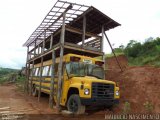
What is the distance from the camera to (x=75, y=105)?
9.55 metres

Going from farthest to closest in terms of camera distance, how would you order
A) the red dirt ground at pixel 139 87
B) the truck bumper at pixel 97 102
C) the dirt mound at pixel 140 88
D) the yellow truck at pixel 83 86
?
1. the red dirt ground at pixel 139 87
2. the dirt mound at pixel 140 88
3. the yellow truck at pixel 83 86
4. the truck bumper at pixel 97 102

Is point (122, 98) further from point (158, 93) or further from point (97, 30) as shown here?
point (97, 30)

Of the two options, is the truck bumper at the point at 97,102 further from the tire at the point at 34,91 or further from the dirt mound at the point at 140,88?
the tire at the point at 34,91

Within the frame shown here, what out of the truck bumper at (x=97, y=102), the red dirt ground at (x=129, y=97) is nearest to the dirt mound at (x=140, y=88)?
the red dirt ground at (x=129, y=97)

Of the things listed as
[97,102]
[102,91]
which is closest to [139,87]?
[102,91]

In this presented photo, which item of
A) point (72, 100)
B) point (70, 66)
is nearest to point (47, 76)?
point (70, 66)

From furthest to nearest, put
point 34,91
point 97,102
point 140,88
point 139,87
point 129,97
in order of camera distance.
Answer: point 34,91
point 139,87
point 140,88
point 129,97
point 97,102

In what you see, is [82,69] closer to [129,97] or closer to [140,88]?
[129,97]

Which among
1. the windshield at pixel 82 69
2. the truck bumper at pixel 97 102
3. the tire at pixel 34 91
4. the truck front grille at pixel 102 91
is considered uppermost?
the windshield at pixel 82 69

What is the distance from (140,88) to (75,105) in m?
4.47

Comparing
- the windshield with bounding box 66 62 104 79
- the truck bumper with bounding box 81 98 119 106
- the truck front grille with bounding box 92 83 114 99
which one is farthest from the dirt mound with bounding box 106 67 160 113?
the windshield with bounding box 66 62 104 79

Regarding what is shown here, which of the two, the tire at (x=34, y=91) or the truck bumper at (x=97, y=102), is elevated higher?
the truck bumper at (x=97, y=102)

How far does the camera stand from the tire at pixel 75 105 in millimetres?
9211

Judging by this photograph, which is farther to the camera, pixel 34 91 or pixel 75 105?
pixel 34 91
